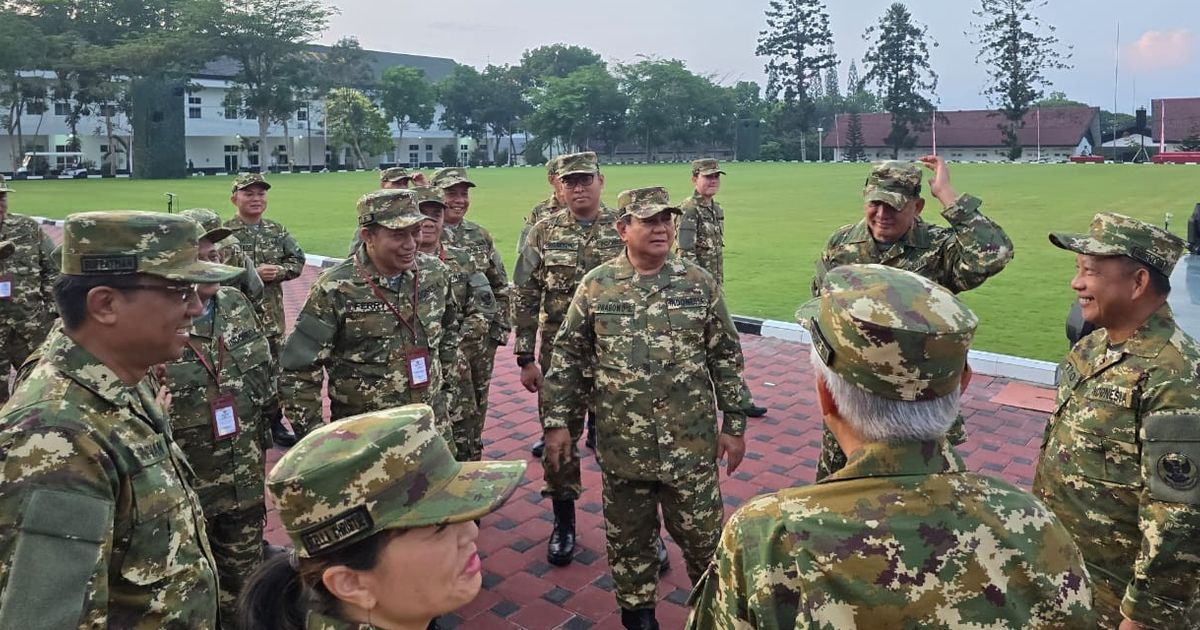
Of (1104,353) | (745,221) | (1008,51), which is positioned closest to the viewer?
(1104,353)

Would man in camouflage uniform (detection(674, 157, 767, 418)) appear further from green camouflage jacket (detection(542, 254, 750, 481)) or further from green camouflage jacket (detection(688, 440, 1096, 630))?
green camouflage jacket (detection(688, 440, 1096, 630))

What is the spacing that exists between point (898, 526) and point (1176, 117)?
7412cm

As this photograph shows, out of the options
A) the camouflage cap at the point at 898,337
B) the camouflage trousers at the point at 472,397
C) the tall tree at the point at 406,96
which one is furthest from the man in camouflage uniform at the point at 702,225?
the tall tree at the point at 406,96

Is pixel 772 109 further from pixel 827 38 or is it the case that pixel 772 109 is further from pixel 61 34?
pixel 61 34

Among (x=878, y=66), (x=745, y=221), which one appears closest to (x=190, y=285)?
(x=745, y=221)

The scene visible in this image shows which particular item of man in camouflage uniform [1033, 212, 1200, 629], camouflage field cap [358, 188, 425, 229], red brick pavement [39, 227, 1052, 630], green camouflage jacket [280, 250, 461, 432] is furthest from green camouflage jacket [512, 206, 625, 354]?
man in camouflage uniform [1033, 212, 1200, 629]

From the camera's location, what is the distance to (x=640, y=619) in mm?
3605

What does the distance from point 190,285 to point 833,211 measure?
2229 centimetres

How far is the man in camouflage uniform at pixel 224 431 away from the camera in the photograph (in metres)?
3.48

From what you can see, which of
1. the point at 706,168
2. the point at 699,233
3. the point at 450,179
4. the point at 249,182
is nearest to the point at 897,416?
the point at 450,179

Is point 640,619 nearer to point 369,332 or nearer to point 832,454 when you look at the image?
point 832,454

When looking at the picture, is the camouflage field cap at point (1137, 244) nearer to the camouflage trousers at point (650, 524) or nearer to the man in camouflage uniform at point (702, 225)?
→ the camouflage trousers at point (650, 524)

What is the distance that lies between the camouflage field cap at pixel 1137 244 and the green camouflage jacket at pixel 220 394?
133 inches

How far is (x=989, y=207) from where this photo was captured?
77.9 feet
